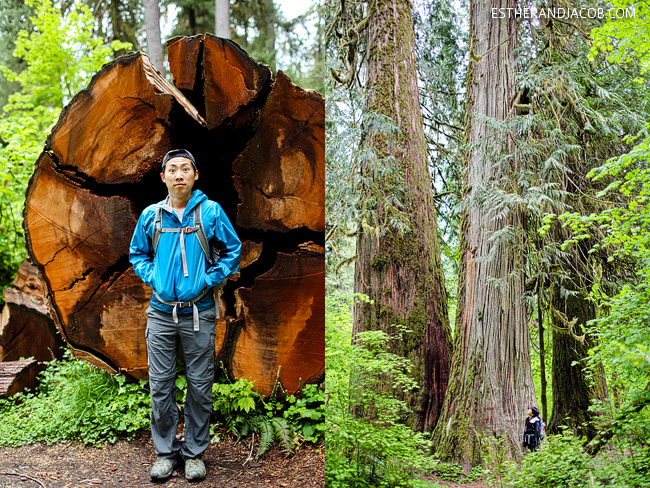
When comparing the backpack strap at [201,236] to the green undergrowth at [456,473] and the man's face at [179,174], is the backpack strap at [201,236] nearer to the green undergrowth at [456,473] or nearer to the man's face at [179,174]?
the man's face at [179,174]

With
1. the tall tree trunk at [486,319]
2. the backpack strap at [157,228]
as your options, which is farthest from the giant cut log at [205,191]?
the tall tree trunk at [486,319]

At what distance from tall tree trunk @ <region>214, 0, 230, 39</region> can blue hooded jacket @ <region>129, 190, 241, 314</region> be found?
2.21m

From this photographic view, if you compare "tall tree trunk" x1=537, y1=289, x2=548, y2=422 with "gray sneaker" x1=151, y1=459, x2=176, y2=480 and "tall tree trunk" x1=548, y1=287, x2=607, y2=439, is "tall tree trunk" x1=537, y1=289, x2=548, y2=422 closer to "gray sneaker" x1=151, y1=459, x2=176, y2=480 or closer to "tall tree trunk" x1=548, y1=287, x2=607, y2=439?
"tall tree trunk" x1=548, y1=287, x2=607, y2=439

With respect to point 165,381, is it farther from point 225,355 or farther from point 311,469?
point 311,469

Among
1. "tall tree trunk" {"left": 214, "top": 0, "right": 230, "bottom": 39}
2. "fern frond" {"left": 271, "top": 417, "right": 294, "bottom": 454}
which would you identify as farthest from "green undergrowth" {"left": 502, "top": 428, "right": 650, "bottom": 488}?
"tall tree trunk" {"left": 214, "top": 0, "right": 230, "bottom": 39}

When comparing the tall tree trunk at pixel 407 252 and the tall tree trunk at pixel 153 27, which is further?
the tall tree trunk at pixel 153 27

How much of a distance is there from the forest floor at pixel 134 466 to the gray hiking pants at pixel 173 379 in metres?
0.18

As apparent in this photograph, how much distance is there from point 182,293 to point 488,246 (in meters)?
1.53

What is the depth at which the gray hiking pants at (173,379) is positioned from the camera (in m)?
2.47

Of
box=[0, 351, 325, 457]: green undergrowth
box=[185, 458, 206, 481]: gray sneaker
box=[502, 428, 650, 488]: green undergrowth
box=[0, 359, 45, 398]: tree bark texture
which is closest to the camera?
box=[502, 428, 650, 488]: green undergrowth

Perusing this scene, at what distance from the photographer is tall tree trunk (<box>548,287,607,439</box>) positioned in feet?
4.99

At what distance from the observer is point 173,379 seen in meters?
2.51

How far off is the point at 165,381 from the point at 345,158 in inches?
60.0

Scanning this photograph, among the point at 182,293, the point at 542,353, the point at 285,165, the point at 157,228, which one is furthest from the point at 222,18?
the point at 542,353
